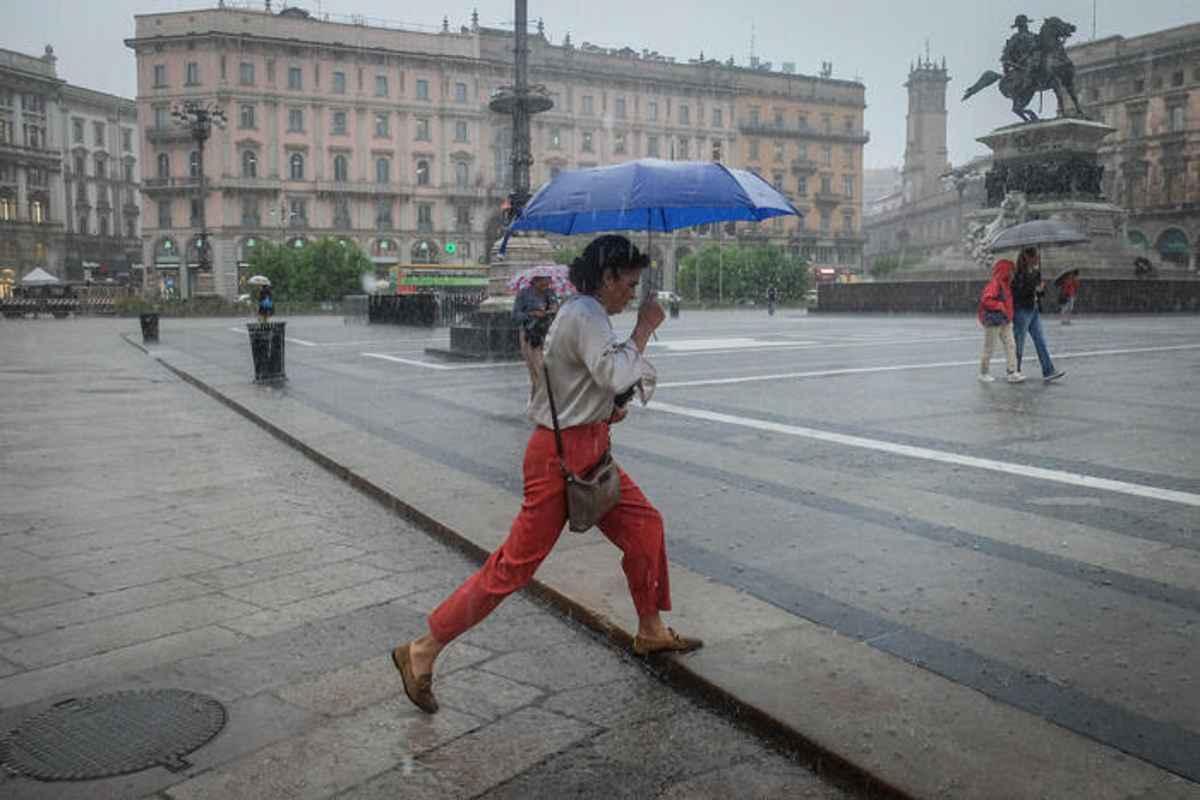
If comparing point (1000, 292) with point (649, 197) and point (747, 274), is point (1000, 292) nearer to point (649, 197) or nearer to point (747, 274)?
point (649, 197)

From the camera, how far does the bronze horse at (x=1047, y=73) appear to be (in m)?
30.4

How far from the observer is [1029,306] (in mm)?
11312

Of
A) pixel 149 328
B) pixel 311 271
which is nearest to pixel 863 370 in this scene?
pixel 149 328

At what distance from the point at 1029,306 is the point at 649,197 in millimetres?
8274

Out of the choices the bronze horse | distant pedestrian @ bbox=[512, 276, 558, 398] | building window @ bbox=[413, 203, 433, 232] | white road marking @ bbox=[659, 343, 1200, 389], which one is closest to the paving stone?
distant pedestrian @ bbox=[512, 276, 558, 398]

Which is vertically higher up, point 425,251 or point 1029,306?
point 425,251

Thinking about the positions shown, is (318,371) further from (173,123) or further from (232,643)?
(173,123)

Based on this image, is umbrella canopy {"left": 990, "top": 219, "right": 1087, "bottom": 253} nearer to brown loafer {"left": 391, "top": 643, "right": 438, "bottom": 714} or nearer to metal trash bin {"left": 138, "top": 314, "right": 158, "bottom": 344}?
brown loafer {"left": 391, "top": 643, "right": 438, "bottom": 714}

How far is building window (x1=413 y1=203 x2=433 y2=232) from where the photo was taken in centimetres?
6838

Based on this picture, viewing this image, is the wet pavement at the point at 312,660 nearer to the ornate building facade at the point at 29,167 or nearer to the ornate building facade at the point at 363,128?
the ornate building facade at the point at 363,128

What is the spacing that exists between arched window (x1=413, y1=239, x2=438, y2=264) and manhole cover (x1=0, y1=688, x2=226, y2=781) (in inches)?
2627

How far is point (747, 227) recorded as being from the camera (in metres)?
79.6

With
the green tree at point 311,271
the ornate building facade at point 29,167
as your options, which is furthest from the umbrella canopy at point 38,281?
the ornate building facade at point 29,167

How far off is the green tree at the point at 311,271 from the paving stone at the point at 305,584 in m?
48.1
